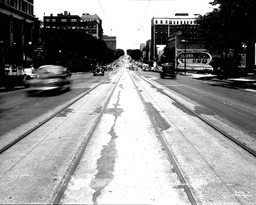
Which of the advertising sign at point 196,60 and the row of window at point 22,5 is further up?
the row of window at point 22,5

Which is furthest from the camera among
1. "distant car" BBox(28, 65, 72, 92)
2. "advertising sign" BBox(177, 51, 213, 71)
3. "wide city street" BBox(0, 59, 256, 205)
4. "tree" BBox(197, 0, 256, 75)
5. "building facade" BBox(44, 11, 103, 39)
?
"building facade" BBox(44, 11, 103, 39)

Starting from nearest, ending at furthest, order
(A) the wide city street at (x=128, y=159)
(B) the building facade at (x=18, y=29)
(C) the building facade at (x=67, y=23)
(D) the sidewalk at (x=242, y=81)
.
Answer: (A) the wide city street at (x=128, y=159) → (D) the sidewalk at (x=242, y=81) → (B) the building facade at (x=18, y=29) → (C) the building facade at (x=67, y=23)

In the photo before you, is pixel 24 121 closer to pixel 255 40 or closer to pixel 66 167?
pixel 66 167

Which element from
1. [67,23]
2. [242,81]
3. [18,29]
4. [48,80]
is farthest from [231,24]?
[67,23]

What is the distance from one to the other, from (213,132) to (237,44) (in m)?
36.5

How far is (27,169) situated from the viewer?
5238 millimetres

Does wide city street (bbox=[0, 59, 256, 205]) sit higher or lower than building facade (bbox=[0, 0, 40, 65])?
lower

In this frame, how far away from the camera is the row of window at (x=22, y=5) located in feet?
210

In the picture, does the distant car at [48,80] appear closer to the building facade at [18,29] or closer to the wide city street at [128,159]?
the wide city street at [128,159]

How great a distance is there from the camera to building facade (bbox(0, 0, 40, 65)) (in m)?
58.4

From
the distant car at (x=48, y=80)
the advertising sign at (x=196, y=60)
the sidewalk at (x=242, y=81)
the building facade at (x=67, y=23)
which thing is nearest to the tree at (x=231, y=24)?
the sidewalk at (x=242, y=81)

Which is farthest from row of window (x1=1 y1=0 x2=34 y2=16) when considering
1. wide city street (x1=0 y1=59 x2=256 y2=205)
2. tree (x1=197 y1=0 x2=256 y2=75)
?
wide city street (x1=0 y1=59 x2=256 y2=205)

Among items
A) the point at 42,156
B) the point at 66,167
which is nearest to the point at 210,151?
the point at 66,167

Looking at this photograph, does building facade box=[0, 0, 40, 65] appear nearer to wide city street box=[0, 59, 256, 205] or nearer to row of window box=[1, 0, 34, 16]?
row of window box=[1, 0, 34, 16]
